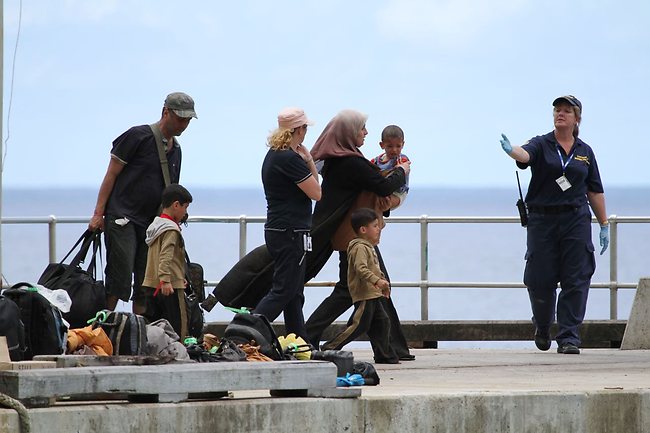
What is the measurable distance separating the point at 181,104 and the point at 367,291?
1.74 m

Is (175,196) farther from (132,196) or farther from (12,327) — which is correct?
(12,327)

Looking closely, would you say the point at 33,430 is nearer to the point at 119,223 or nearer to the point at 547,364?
the point at 119,223

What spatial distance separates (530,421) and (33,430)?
8.85ft

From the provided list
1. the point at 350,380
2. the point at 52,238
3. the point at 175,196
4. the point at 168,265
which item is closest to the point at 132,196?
→ the point at 175,196

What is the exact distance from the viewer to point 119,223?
11.2 meters

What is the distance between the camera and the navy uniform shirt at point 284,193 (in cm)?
1102

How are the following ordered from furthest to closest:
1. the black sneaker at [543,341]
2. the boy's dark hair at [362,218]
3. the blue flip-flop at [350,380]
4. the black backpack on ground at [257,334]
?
the black sneaker at [543,341]
the boy's dark hair at [362,218]
the black backpack on ground at [257,334]
the blue flip-flop at [350,380]

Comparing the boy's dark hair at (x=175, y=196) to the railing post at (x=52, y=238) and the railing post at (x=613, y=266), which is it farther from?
the railing post at (x=613, y=266)

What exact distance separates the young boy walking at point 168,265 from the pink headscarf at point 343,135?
4.05 ft

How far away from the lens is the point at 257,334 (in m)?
9.25

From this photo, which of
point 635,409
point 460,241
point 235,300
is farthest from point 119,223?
point 460,241

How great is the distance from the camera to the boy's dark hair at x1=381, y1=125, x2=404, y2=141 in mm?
11711

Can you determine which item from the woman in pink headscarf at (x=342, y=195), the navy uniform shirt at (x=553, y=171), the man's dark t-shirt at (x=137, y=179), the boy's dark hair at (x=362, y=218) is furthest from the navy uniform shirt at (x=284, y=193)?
the navy uniform shirt at (x=553, y=171)

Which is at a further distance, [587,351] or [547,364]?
[587,351]
